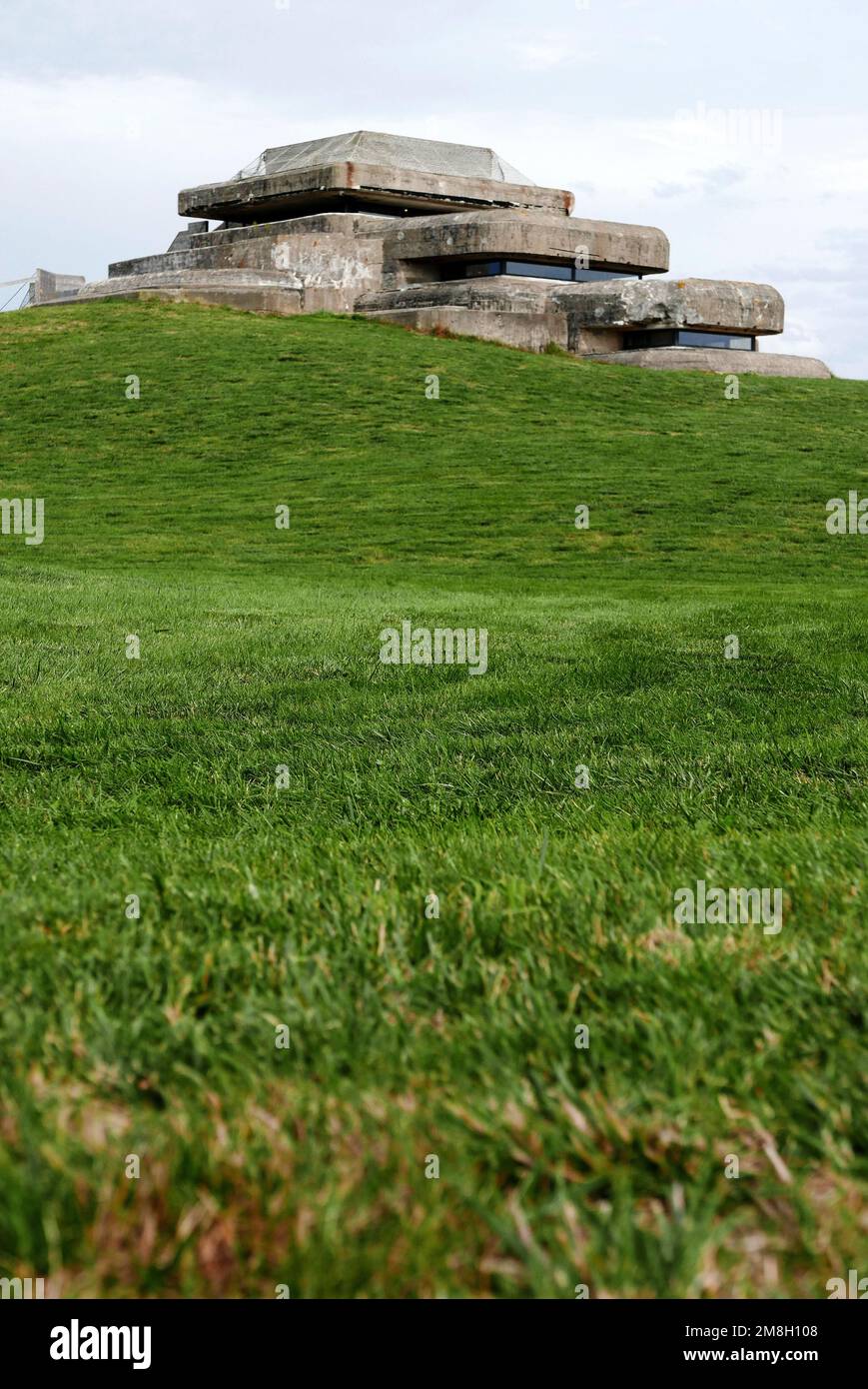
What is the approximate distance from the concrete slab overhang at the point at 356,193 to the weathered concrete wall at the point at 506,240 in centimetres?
250

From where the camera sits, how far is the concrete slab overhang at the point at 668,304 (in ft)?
131

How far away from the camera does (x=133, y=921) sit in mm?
3018

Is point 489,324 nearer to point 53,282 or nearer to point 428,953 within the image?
point 53,282

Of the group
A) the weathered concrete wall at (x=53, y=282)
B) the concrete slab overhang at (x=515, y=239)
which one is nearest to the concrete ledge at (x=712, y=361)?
the concrete slab overhang at (x=515, y=239)

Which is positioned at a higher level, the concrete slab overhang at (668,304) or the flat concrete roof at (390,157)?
the flat concrete roof at (390,157)

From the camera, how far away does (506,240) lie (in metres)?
41.0

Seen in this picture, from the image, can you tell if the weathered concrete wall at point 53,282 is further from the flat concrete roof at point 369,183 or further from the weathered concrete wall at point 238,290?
the weathered concrete wall at point 238,290

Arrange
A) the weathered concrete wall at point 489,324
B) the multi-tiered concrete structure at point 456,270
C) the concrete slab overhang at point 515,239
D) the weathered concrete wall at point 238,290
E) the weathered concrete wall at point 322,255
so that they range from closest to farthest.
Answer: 1. the weathered concrete wall at point 489,324
2. the multi-tiered concrete structure at point 456,270
3. the concrete slab overhang at point 515,239
4. the weathered concrete wall at point 238,290
5. the weathered concrete wall at point 322,255

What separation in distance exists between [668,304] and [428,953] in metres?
40.1

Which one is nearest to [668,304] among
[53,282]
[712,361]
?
[712,361]

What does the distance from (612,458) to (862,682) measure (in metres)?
19.6

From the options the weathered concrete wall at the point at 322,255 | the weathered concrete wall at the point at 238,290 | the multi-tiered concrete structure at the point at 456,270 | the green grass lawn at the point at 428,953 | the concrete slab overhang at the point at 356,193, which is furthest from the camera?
the concrete slab overhang at the point at 356,193

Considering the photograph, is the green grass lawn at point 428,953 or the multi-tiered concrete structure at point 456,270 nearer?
the green grass lawn at point 428,953
